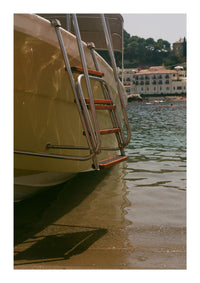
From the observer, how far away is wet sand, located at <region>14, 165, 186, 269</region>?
2.83m

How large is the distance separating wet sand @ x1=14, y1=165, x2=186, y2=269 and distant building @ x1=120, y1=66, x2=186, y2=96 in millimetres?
107458

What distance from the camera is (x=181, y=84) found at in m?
111

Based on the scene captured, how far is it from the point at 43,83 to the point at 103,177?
3027mm

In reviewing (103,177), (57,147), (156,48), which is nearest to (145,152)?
(103,177)

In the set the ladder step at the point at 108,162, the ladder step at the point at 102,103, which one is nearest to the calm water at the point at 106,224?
the ladder step at the point at 108,162

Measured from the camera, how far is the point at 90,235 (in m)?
3.45

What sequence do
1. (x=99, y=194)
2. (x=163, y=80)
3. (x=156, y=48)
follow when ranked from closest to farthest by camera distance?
(x=99, y=194), (x=163, y=80), (x=156, y=48)

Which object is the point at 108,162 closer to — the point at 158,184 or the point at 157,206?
the point at 157,206

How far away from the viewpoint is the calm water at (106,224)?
2.89 metres

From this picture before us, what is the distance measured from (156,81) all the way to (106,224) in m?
110

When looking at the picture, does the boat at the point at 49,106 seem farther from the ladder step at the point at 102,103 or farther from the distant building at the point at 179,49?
the distant building at the point at 179,49

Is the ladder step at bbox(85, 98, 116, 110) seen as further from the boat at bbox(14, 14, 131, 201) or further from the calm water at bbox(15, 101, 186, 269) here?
the calm water at bbox(15, 101, 186, 269)

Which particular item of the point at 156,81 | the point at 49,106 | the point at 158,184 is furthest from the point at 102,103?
the point at 156,81

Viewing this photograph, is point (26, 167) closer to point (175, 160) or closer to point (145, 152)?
point (175, 160)
